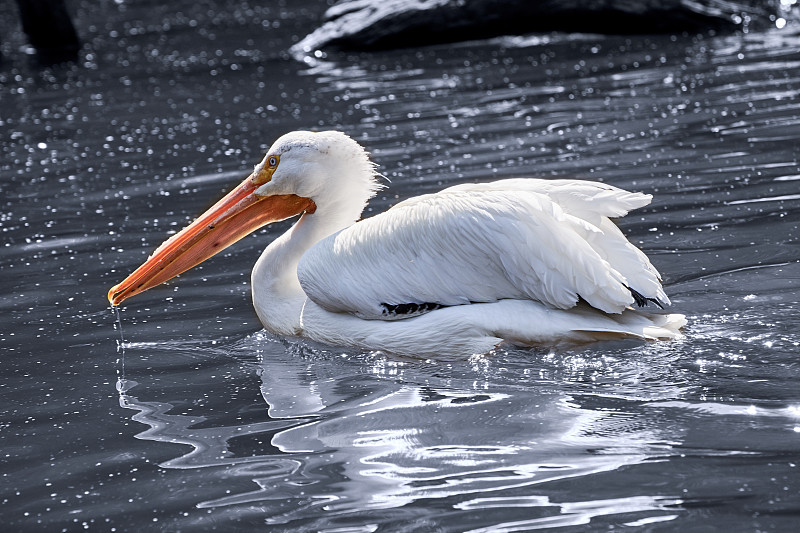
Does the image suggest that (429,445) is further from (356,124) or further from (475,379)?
(356,124)

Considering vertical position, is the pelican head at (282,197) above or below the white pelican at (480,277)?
above

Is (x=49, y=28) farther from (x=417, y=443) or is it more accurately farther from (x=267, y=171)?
(x=417, y=443)

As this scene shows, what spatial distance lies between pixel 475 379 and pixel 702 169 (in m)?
2.79

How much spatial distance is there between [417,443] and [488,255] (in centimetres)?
79

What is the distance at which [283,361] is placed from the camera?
383 cm

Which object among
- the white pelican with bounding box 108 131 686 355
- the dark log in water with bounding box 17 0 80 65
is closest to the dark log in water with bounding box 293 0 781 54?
the dark log in water with bounding box 17 0 80 65

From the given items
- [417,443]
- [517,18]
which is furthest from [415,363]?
[517,18]

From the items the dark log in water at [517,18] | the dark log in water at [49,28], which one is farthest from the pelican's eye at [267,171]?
the dark log in water at [49,28]

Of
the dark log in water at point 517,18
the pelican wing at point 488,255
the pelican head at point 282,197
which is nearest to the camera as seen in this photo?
the pelican wing at point 488,255

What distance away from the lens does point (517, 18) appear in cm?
1090

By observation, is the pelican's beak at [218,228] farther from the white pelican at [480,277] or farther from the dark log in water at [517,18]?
the dark log in water at [517,18]

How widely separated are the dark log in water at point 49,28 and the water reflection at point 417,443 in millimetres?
9818

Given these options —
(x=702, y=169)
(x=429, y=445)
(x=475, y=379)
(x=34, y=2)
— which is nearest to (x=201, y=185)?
(x=702, y=169)

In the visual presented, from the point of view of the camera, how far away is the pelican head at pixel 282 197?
414 centimetres
